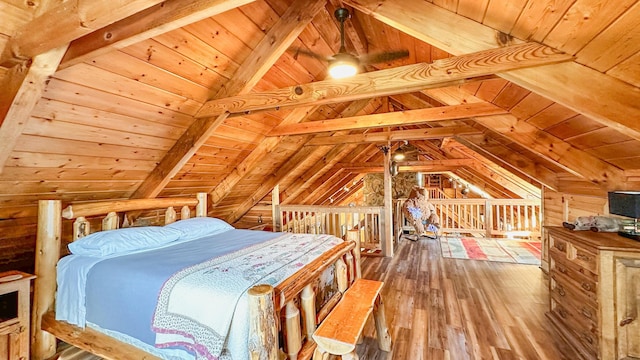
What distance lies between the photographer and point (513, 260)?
14.4 feet

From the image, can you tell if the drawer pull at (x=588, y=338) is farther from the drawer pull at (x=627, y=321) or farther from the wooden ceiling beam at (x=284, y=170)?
the wooden ceiling beam at (x=284, y=170)

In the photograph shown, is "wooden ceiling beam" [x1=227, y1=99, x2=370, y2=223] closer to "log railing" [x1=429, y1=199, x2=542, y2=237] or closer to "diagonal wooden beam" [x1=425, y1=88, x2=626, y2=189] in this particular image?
"diagonal wooden beam" [x1=425, y1=88, x2=626, y2=189]

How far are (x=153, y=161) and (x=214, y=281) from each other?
1972mm

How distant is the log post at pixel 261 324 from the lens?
129cm

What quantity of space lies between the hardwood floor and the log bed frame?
727mm

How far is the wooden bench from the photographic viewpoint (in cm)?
144

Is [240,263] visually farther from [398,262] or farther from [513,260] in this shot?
[513,260]

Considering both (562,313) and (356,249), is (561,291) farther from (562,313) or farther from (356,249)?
(356,249)

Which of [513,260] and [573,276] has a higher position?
[573,276]

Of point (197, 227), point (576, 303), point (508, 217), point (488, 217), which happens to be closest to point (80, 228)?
point (197, 227)

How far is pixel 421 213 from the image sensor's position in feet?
19.1

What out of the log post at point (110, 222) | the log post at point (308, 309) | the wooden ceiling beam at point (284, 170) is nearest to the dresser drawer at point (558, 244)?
the log post at point (308, 309)

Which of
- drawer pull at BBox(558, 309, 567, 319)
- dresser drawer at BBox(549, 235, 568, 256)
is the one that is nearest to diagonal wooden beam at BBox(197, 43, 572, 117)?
dresser drawer at BBox(549, 235, 568, 256)

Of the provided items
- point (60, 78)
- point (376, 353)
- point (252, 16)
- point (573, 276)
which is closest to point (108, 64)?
point (60, 78)
